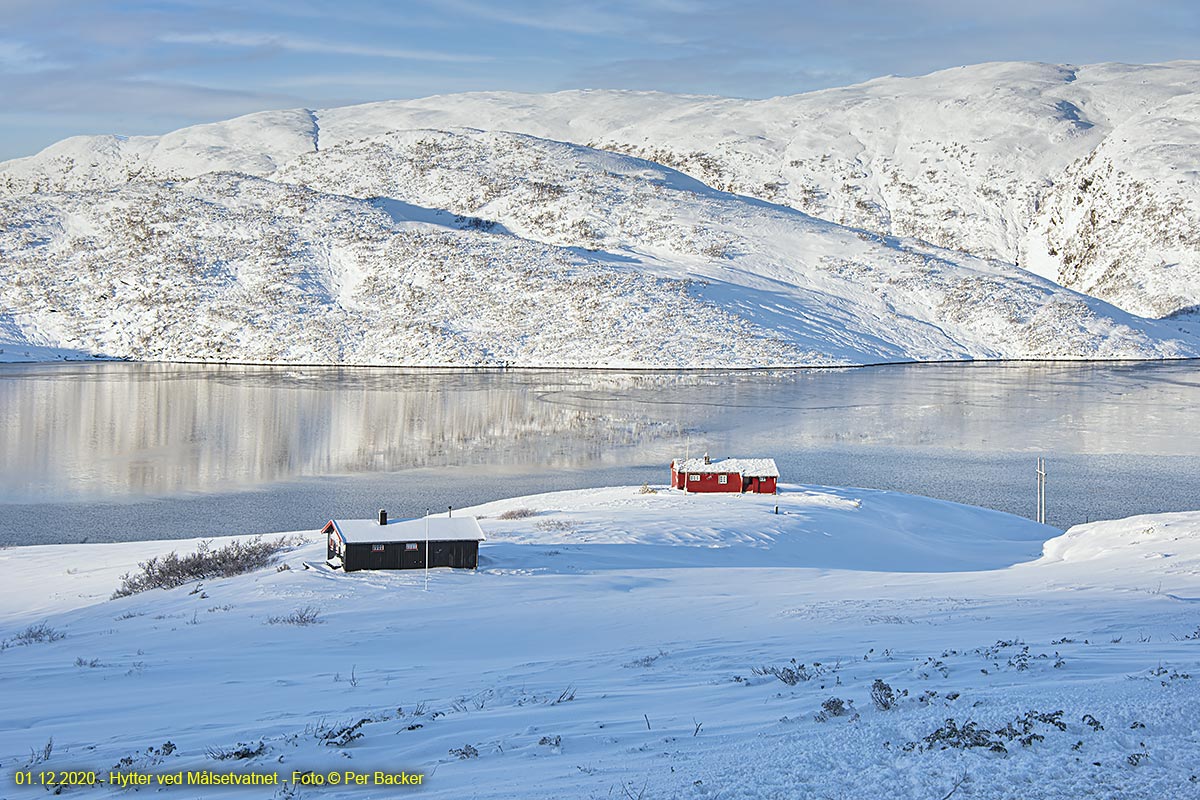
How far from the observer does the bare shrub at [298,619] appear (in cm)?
1739

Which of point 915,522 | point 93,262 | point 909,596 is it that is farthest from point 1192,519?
point 93,262

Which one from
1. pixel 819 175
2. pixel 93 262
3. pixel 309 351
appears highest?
pixel 819 175

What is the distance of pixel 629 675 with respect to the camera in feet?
40.5

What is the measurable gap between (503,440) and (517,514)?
70.4ft

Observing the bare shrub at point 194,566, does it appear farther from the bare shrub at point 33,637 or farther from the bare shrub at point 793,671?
the bare shrub at point 793,671

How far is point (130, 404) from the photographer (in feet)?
210

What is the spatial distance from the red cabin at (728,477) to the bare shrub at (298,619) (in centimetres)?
2083

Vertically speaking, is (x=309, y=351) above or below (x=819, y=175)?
below

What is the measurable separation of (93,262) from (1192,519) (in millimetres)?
109314

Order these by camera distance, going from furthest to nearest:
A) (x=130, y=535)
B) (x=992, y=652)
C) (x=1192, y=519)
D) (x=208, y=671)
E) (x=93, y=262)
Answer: (x=93, y=262) → (x=130, y=535) → (x=1192, y=519) → (x=208, y=671) → (x=992, y=652)

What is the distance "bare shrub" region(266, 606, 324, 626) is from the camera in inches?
685

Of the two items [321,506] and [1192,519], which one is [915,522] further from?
[321,506]

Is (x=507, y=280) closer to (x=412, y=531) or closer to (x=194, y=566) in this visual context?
(x=194, y=566)

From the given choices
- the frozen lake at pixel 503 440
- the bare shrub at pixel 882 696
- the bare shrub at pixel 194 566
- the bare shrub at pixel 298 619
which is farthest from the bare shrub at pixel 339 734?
the frozen lake at pixel 503 440
